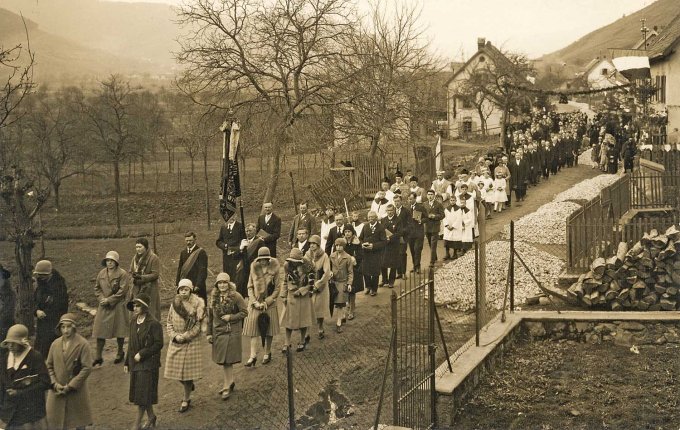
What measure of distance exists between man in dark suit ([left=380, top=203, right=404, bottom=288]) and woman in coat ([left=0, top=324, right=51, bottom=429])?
293 inches

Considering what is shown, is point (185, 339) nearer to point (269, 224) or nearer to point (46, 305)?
point (46, 305)

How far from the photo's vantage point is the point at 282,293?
9953 millimetres

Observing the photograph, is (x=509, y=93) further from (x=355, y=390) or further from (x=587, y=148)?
(x=355, y=390)

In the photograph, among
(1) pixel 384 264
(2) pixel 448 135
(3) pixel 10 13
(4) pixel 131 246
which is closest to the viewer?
(3) pixel 10 13

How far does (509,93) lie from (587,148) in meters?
5.78

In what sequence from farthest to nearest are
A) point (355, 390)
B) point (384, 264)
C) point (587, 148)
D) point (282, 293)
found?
point (587, 148)
point (384, 264)
point (282, 293)
point (355, 390)

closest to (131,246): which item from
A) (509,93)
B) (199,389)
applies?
(199,389)

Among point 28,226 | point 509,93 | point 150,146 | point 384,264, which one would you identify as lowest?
point 384,264

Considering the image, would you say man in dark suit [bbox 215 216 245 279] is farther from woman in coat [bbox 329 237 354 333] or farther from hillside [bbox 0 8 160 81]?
hillside [bbox 0 8 160 81]

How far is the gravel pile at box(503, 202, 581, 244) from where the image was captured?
16.4 m

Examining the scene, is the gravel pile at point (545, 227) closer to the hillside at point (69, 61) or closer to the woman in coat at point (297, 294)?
the woman in coat at point (297, 294)

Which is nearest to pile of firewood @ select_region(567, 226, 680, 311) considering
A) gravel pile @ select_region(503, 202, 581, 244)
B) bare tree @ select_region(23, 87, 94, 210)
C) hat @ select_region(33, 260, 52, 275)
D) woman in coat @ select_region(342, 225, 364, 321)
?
woman in coat @ select_region(342, 225, 364, 321)

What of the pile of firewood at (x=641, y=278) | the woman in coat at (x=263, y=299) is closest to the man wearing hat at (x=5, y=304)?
the woman in coat at (x=263, y=299)

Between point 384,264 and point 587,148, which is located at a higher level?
point 587,148
